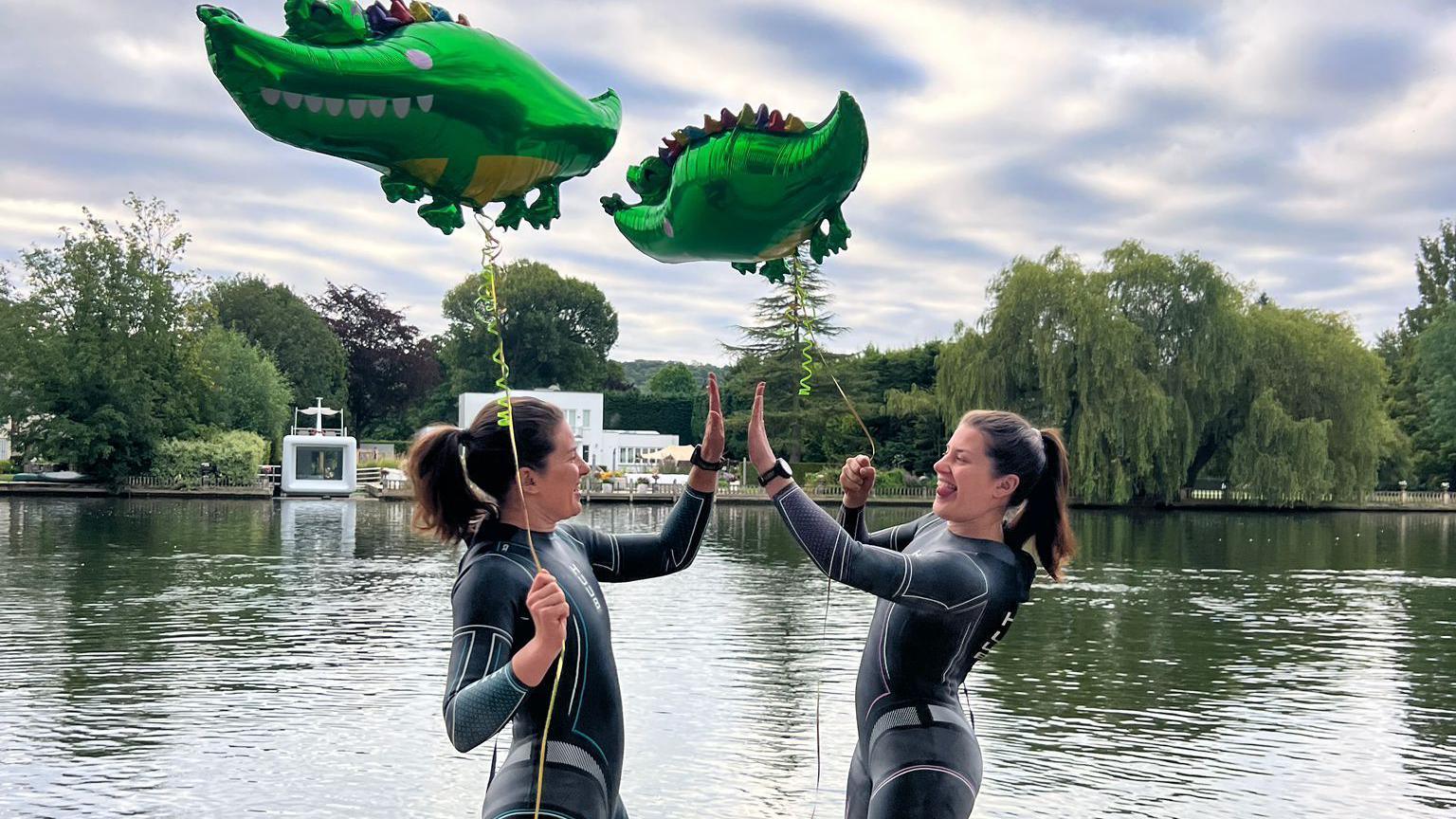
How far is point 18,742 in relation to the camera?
936 centimetres

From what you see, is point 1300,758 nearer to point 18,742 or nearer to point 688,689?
point 688,689

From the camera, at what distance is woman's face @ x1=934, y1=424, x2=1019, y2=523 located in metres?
3.61

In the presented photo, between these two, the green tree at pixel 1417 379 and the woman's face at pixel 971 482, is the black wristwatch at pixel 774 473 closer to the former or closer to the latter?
the woman's face at pixel 971 482

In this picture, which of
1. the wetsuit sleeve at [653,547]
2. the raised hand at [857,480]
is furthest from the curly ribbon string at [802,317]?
the wetsuit sleeve at [653,547]

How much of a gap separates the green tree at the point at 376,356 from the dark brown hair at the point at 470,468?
7689 cm

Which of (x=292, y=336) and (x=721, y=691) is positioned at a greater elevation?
(x=292, y=336)

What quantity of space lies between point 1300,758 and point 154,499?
4255 cm

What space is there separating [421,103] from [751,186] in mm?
953

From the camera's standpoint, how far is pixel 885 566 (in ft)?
10.8

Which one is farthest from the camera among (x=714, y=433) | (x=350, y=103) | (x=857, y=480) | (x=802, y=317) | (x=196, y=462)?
(x=196, y=462)

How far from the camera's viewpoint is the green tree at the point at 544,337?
244 feet

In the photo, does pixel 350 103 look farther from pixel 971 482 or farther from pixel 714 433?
pixel 971 482

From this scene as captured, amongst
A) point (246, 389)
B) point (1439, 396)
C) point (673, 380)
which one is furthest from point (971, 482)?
point (673, 380)

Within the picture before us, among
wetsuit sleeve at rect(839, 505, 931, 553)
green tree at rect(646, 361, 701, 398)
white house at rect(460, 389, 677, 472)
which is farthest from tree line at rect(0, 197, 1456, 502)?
green tree at rect(646, 361, 701, 398)
